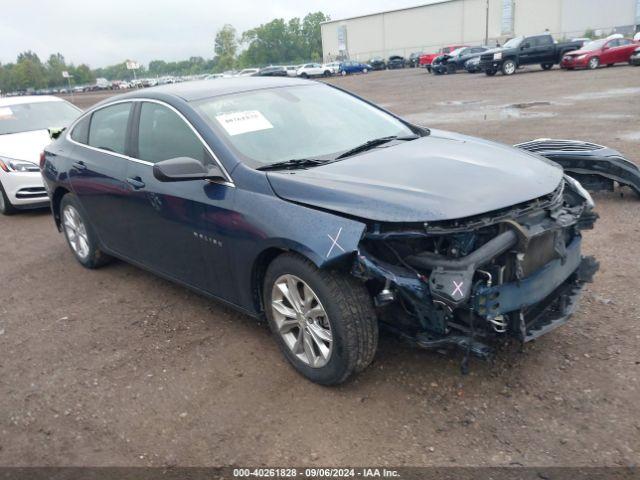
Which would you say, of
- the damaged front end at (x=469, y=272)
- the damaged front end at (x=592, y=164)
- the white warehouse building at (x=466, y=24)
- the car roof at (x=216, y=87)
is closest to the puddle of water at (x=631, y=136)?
the damaged front end at (x=592, y=164)

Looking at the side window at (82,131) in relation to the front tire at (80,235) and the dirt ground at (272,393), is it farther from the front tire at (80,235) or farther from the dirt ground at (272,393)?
the dirt ground at (272,393)

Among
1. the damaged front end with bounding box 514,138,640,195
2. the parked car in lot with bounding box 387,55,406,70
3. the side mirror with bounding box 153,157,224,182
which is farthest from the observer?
the parked car in lot with bounding box 387,55,406,70

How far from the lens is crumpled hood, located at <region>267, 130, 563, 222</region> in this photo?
9.60 ft

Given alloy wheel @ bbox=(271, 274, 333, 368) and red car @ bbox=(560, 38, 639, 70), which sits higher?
alloy wheel @ bbox=(271, 274, 333, 368)

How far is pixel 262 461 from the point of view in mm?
2811

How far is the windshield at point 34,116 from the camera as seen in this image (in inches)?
345

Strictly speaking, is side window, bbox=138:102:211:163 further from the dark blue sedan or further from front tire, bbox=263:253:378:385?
front tire, bbox=263:253:378:385

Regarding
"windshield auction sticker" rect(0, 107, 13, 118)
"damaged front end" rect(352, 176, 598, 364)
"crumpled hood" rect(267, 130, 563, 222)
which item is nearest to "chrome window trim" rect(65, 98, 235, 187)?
"crumpled hood" rect(267, 130, 563, 222)

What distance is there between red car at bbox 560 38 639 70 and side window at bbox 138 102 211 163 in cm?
2756

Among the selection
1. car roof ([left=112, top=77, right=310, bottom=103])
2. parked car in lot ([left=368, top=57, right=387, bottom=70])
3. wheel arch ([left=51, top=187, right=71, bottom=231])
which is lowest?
parked car in lot ([left=368, top=57, right=387, bottom=70])

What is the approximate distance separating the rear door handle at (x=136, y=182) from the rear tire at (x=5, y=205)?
462 centimetres

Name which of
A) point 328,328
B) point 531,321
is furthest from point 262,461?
point 531,321

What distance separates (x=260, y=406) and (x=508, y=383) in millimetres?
1397

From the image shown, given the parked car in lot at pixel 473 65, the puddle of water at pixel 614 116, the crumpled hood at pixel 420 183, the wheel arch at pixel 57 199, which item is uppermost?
the crumpled hood at pixel 420 183
